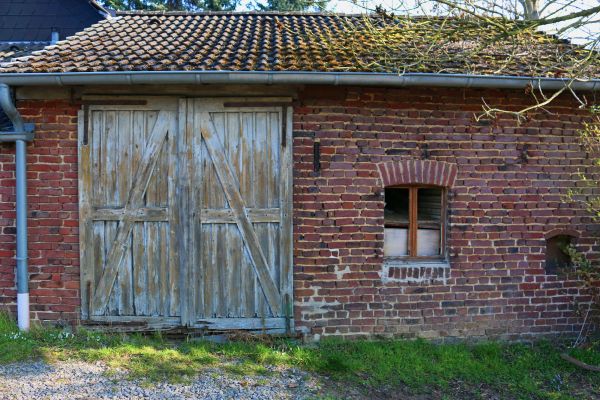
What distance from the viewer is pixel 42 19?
9.70m

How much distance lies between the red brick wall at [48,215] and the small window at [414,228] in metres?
3.72

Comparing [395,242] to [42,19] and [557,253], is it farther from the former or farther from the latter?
[42,19]

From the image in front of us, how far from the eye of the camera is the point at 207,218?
555 cm

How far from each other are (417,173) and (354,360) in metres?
2.25

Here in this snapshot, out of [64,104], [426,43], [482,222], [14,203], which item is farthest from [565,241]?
[14,203]

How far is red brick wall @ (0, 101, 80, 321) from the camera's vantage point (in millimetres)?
5488

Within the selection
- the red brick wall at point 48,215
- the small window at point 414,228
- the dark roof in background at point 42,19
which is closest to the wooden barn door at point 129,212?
the red brick wall at point 48,215

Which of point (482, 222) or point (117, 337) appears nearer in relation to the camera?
point (117, 337)

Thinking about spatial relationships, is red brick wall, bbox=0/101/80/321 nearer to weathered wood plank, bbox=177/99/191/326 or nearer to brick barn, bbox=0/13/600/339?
brick barn, bbox=0/13/600/339

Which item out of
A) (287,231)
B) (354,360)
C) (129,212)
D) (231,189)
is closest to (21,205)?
(129,212)

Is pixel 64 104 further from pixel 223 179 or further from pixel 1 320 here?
pixel 1 320

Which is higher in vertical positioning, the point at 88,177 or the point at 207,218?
the point at 88,177

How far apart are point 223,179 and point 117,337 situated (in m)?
2.15

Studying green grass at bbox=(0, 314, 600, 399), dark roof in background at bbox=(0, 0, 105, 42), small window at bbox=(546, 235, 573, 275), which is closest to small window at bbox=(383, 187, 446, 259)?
green grass at bbox=(0, 314, 600, 399)
